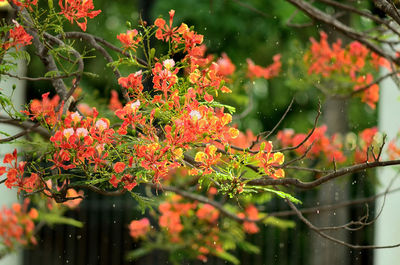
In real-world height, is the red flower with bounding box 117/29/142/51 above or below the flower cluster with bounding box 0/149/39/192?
above

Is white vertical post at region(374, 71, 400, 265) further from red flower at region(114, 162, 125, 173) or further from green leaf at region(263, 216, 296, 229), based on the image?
red flower at region(114, 162, 125, 173)

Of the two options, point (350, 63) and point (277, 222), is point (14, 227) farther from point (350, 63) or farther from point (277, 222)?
point (350, 63)

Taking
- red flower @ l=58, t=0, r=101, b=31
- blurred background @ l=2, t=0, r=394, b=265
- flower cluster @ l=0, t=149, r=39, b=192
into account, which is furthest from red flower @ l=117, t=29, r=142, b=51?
blurred background @ l=2, t=0, r=394, b=265

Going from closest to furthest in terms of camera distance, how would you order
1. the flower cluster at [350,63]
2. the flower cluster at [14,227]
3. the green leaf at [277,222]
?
the flower cluster at [350,63] → the flower cluster at [14,227] → the green leaf at [277,222]

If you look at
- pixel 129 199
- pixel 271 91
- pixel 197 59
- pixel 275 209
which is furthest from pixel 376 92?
pixel 271 91

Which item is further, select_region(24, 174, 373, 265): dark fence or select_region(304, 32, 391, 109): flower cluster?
select_region(24, 174, 373, 265): dark fence

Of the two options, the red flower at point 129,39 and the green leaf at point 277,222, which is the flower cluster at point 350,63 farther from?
the red flower at point 129,39

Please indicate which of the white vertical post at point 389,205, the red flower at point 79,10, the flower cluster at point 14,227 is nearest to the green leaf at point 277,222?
the white vertical post at point 389,205

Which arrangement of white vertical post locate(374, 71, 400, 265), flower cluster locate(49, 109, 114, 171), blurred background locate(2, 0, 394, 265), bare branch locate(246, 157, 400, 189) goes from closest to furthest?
flower cluster locate(49, 109, 114, 171) < bare branch locate(246, 157, 400, 189) < white vertical post locate(374, 71, 400, 265) < blurred background locate(2, 0, 394, 265)

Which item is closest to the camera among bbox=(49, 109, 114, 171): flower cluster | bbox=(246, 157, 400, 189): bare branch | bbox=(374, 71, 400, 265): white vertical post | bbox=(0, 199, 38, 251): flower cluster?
bbox=(49, 109, 114, 171): flower cluster

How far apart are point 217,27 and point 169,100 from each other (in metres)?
8.02

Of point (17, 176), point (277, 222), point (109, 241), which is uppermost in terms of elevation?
point (277, 222)

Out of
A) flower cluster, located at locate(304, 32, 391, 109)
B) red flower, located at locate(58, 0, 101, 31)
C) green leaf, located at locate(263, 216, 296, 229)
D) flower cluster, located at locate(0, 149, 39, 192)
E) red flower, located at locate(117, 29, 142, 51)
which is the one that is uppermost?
flower cluster, located at locate(304, 32, 391, 109)

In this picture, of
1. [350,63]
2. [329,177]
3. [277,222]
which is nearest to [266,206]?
[277,222]
